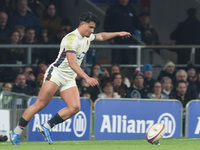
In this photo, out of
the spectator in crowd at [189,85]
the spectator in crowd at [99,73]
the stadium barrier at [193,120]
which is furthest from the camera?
the spectator in crowd at [189,85]

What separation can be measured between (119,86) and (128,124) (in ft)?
4.79

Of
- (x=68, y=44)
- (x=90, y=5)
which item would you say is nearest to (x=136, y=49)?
(x=90, y=5)

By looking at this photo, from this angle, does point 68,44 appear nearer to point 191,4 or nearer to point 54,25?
point 54,25

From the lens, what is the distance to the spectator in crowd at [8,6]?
57.8ft

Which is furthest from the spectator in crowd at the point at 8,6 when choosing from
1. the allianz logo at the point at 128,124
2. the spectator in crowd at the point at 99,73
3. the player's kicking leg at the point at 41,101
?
the player's kicking leg at the point at 41,101

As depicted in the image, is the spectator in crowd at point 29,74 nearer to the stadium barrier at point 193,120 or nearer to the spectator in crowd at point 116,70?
the spectator in crowd at point 116,70

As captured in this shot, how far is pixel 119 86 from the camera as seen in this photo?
15633 mm

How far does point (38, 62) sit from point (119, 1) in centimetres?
300

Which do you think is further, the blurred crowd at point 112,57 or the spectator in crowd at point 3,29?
the spectator in crowd at point 3,29

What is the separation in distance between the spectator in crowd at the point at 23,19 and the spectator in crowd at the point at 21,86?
217cm

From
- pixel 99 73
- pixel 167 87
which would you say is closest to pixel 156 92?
pixel 167 87

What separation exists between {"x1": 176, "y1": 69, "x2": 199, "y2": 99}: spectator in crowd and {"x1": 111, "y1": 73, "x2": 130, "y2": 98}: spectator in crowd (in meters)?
1.58

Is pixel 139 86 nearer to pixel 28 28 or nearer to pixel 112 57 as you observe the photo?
pixel 112 57

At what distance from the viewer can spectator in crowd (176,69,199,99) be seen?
16.1m
